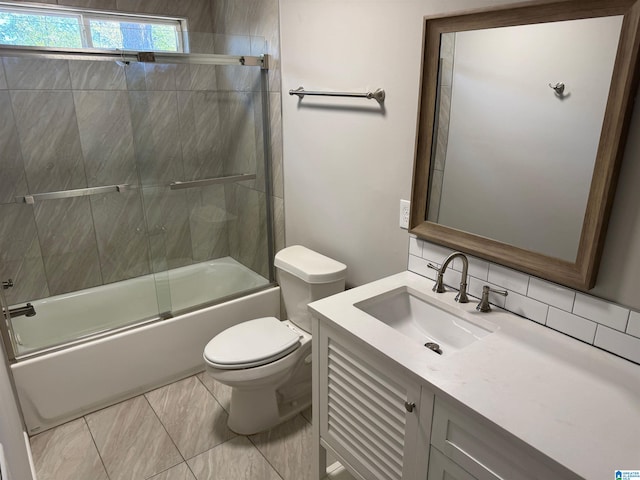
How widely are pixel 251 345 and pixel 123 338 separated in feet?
2.55

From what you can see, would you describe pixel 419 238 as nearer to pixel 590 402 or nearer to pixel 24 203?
pixel 590 402

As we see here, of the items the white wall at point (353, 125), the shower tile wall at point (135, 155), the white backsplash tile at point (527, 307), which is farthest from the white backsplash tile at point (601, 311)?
the shower tile wall at point (135, 155)

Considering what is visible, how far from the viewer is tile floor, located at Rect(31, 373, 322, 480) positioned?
2043mm

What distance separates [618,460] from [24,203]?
3.15 metres

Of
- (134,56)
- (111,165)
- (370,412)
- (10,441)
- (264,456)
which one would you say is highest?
(134,56)

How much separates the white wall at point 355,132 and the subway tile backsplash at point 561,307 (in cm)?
6

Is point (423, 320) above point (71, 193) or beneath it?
beneath

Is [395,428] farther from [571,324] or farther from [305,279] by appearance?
[305,279]

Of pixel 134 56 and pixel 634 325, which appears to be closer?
pixel 634 325

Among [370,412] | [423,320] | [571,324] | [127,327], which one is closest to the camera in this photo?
[571,324]

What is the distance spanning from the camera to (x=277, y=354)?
2.13 meters

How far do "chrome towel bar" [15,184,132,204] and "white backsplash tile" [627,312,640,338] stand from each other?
2893 millimetres

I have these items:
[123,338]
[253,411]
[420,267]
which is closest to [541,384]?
[420,267]

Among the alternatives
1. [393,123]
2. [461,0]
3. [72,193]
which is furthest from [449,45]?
[72,193]
